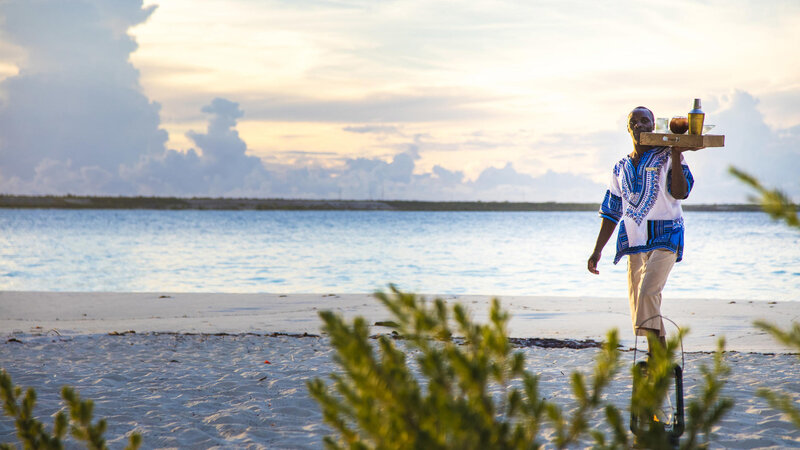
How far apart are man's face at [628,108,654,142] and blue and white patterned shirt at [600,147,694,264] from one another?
14cm

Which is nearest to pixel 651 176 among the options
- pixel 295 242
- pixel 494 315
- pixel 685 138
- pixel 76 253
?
pixel 685 138

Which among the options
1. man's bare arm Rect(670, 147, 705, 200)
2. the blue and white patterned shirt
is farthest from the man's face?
man's bare arm Rect(670, 147, 705, 200)

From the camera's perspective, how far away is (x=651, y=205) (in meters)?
4.36

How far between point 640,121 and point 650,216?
0.60m

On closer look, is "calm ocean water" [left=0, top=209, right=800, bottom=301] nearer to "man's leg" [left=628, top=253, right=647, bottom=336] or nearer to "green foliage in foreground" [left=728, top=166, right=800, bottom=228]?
"man's leg" [left=628, top=253, right=647, bottom=336]

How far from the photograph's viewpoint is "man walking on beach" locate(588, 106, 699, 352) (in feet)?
14.1

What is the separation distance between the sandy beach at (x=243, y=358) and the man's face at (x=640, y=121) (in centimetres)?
122

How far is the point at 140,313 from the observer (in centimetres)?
1077

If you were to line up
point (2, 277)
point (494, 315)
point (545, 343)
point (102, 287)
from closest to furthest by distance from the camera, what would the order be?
point (494, 315) < point (545, 343) < point (102, 287) < point (2, 277)

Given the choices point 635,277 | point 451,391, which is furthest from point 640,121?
Result: point 451,391

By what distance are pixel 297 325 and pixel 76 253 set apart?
2694 cm

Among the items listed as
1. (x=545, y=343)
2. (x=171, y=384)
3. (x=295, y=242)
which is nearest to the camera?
(x=171, y=384)

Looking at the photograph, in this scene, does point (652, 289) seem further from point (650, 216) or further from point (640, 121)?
point (640, 121)

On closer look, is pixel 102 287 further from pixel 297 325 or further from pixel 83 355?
pixel 83 355
